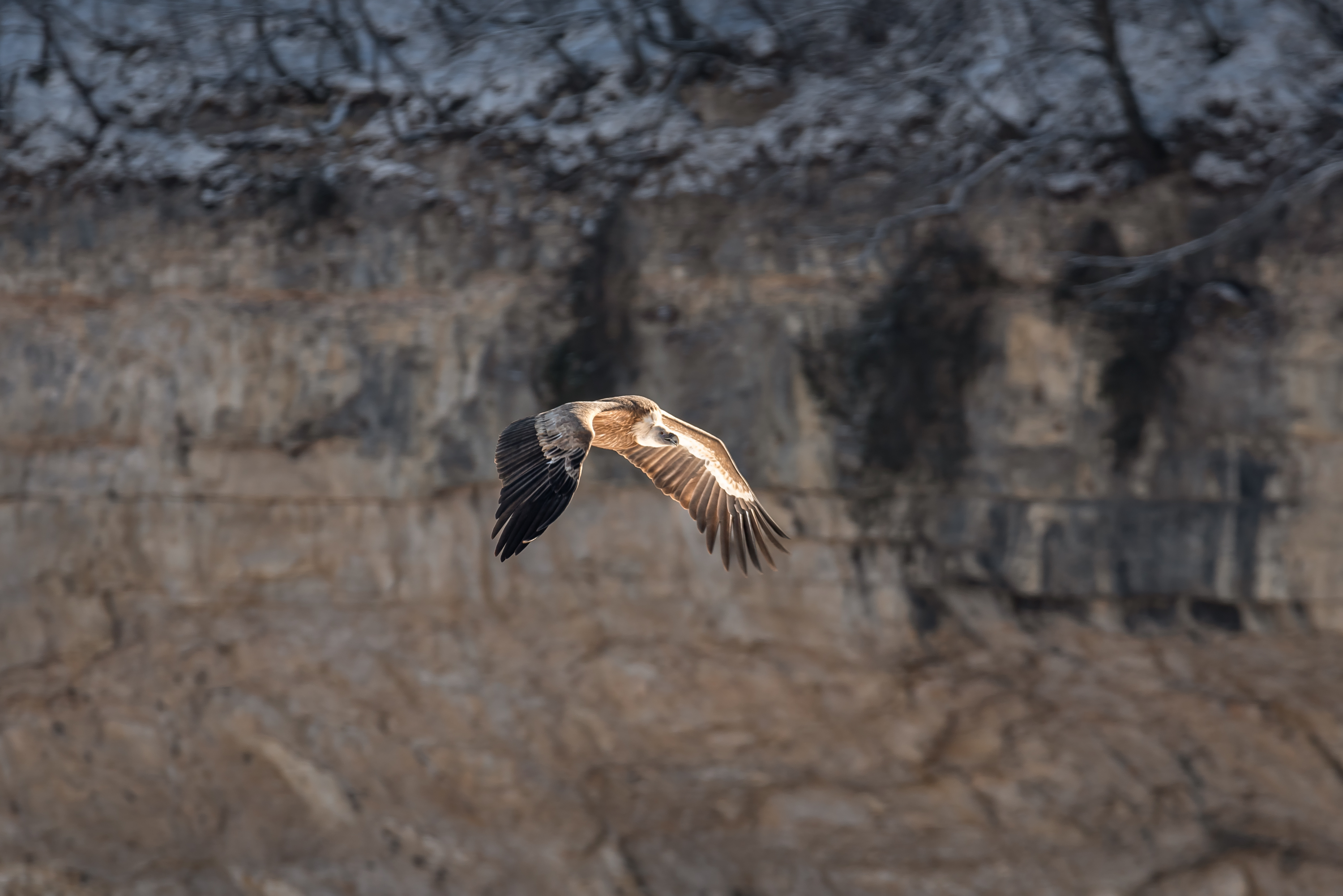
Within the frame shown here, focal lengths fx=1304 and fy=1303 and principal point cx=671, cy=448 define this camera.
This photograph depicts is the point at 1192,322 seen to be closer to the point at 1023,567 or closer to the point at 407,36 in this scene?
the point at 1023,567

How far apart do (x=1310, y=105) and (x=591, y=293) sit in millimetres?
3363

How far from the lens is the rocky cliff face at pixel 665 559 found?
19.3 ft

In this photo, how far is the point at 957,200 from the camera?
6.05m

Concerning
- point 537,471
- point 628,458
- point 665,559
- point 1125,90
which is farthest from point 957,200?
point 537,471

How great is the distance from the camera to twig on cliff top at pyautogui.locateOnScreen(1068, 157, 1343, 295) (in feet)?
18.4

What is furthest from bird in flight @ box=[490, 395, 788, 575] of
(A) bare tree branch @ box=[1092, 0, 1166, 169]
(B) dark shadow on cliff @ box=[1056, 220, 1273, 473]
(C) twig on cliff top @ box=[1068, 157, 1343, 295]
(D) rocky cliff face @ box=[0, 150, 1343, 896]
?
(A) bare tree branch @ box=[1092, 0, 1166, 169]

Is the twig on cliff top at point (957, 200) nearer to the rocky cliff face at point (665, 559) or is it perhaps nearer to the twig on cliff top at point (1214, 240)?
the rocky cliff face at point (665, 559)

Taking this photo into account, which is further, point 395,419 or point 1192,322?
point 395,419

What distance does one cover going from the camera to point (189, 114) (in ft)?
22.7

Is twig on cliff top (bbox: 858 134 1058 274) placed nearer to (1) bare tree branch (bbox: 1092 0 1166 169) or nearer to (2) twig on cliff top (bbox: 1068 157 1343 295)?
(1) bare tree branch (bbox: 1092 0 1166 169)

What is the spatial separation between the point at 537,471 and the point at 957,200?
3299mm

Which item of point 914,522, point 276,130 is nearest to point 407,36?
point 276,130

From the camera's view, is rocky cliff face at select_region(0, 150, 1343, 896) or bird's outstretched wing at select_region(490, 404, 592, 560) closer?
bird's outstretched wing at select_region(490, 404, 592, 560)

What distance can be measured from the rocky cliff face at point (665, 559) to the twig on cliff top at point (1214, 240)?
0.21 feet
